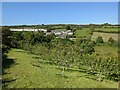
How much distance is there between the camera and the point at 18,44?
62.1 meters

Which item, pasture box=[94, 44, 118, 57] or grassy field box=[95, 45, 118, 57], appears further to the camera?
grassy field box=[95, 45, 118, 57]

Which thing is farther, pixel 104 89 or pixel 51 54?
pixel 51 54

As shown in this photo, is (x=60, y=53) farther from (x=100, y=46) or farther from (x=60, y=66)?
(x=100, y=46)

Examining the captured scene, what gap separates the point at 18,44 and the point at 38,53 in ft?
54.6

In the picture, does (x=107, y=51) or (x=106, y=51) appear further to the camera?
(x=106, y=51)

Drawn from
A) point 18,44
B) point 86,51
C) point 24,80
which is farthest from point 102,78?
point 18,44

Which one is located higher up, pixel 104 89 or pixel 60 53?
pixel 60 53

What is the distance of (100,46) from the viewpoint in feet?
217

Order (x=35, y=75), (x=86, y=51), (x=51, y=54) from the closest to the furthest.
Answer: (x=35, y=75), (x=51, y=54), (x=86, y=51)

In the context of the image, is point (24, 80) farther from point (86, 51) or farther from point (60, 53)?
point (86, 51)

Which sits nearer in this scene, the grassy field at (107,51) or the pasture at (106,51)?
the pasture at (106,51)

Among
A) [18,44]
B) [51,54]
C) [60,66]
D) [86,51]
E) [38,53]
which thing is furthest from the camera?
[18,44]

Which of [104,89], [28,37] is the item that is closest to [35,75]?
[104,89]

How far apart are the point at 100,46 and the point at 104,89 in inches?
1730
